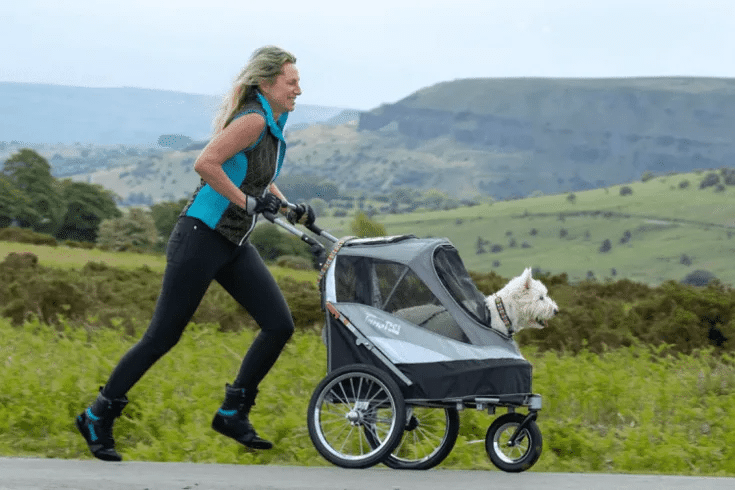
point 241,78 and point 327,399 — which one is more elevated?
point 241,78

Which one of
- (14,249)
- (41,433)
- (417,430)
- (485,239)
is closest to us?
(417,430)

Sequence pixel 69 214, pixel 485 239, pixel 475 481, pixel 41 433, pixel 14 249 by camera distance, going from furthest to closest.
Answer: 1. pixel 485 239
2. pixel 69 214
3. pixel 14 249
4. pixel 41 433
5. pixel 475 481

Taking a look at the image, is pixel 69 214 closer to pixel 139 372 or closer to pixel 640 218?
pixel 139 372

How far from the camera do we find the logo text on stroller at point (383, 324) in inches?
217

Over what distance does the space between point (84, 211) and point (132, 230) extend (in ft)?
10.9

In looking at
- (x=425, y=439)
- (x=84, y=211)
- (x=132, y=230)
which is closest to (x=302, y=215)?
(x=425, y=439)

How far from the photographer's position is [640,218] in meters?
169

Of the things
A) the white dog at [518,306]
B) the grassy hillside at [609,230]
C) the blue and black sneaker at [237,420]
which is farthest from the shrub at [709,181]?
the white dog at [518,306]

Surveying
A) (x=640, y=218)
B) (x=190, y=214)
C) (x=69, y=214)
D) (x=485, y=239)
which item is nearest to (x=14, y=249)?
(x=69, y=214)

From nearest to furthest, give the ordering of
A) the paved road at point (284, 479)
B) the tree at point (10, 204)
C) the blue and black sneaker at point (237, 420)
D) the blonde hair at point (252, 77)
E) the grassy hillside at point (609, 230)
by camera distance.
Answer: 1. the paved road at point (284, 479)
2. the blonde hair at point (252, 77)
3. the blue and black sneaker at point (237, 420)
4. the tree at point (10, 204)
5. the grassy hillside at point (609, 230)

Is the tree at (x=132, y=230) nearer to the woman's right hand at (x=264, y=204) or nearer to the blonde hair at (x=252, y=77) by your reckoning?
the blonde hair at (x=252, y=77)

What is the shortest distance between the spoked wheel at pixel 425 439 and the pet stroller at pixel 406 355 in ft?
0.04

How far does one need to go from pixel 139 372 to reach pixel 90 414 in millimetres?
358

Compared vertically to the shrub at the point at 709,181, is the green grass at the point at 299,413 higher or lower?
lower
